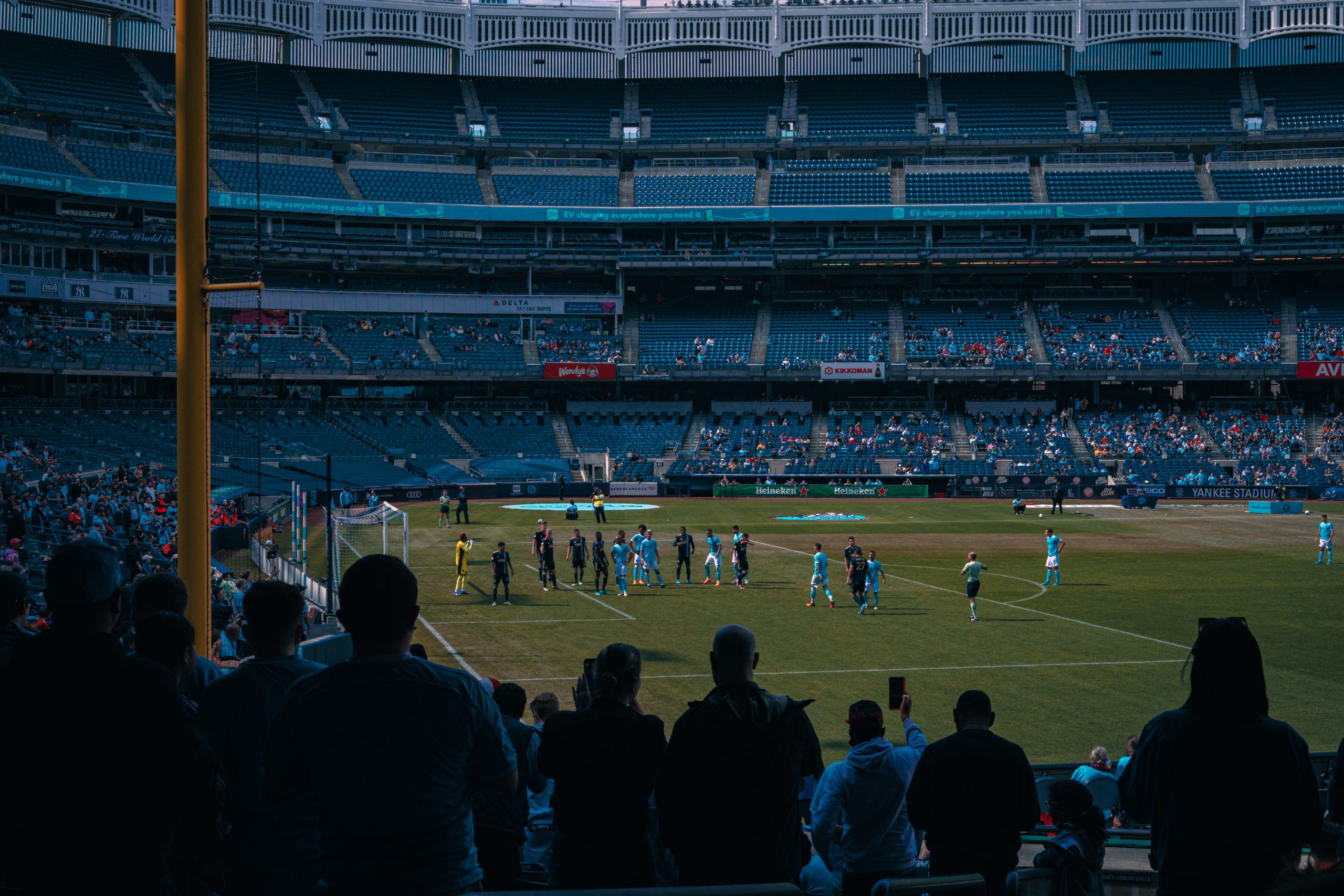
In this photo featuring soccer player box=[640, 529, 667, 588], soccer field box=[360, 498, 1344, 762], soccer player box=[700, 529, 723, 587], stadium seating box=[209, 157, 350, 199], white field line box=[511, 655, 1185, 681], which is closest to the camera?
→ soccer field box=[360, 498, 1344, 762]

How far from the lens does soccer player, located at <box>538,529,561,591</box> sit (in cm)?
2975

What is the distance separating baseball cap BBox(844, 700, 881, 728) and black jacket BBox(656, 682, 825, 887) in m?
1.63

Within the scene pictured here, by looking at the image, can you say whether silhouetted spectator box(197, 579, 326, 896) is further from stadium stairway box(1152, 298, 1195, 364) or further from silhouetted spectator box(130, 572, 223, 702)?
stadium stairway box(1152, 298, 1195, 364)

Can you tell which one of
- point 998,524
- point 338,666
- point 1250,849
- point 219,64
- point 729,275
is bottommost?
point 998,524

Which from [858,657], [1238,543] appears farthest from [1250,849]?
[1238,543]

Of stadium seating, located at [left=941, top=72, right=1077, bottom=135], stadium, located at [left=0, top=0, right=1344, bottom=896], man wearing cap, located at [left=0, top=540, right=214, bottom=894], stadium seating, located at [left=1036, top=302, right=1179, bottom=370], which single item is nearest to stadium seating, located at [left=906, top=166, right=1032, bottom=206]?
stadium, located at [left=0, top=0, right=1344, bottom=896]

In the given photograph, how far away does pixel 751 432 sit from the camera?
235 ft

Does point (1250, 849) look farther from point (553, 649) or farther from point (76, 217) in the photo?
point (76, 217)

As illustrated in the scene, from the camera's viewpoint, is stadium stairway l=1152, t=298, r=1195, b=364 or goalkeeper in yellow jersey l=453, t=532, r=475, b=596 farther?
stadium stairway l=1152, t=298, r=1195, b=364

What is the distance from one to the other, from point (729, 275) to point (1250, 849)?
3076 inches

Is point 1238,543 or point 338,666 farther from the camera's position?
point 1238,543

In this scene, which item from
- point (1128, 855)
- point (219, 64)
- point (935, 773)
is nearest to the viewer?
point (935, 773)

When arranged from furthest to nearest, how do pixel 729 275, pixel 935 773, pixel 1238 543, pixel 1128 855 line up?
pixel 729 275, pixel 1238 543, pixel 1128 855, pixel 935 773

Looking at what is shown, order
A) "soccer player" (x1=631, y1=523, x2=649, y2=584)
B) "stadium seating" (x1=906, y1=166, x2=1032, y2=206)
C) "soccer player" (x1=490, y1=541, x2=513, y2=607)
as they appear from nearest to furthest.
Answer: "soccer player" (x1=490, y1=541, x2=513, y2=607) < "soccer player" (x1=631, y1=523, x2=649, y2=584) < "stadium seating" (x1=906, y1=166, x2=1032, y2=206)
